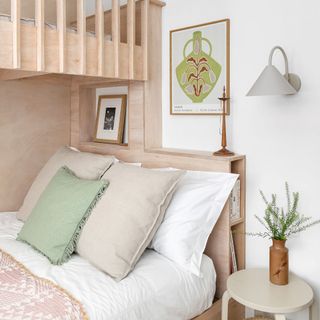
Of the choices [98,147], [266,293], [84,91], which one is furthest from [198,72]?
[266,293]

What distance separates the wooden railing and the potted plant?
106cm

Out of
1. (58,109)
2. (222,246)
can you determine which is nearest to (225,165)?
(222,246)

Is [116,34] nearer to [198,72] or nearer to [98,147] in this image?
[198,72]

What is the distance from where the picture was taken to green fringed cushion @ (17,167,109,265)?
1745mm

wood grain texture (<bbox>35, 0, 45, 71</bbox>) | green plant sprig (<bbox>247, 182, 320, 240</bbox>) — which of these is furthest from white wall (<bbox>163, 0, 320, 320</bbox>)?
wood grain texture (<bbox>35, 0, 45, 71</bbox>)

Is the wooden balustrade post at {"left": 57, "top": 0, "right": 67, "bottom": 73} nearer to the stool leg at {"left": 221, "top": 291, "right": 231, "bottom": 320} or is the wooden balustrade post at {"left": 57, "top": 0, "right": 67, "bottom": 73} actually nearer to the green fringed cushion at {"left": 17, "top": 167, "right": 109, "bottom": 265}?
the green fringed cushion at {"left": 17, "top": 167, "right": 109, "bottom": 265}

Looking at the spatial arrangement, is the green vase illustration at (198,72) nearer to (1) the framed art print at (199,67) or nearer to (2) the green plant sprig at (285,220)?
(1) the framed art print at (199,67)

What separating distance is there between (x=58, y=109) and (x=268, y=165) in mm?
1615

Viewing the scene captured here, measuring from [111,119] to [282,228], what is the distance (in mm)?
1447

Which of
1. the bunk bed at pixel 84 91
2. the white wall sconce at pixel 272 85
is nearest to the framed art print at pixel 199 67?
the bunk bed at pixel 84 91

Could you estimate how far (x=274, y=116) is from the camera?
75.9 inches

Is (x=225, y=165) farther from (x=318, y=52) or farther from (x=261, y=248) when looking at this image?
(x=318, y=52)

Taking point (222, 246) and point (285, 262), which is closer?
point (285, 262)

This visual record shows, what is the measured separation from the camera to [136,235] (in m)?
1.69
